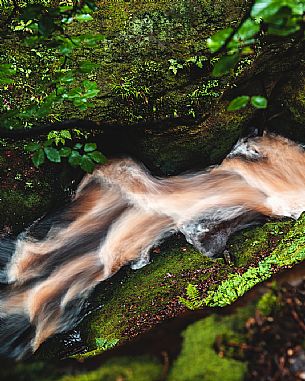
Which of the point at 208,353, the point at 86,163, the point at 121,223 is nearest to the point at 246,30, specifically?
the point at 208,353

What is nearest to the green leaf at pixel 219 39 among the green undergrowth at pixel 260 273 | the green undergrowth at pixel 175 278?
the green undergrowth at pixel 260 273

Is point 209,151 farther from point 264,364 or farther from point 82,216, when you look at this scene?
point 264,364

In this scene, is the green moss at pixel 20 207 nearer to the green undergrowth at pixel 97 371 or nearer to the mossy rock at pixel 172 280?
the mossy rock at pixel 172 280

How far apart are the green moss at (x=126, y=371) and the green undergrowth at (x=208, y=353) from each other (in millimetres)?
67

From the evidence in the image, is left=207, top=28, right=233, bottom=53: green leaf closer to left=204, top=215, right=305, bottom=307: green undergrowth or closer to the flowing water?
left=204, top=215, right=305, bottom=307: green undergrowth

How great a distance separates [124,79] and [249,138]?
7.88 feet

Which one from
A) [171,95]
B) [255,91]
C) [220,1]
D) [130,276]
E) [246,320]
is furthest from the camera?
[220,1]

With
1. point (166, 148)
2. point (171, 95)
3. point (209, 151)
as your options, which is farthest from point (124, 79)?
point (209, 151)

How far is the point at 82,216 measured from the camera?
6.77 metres

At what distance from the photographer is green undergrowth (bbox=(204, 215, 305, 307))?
15.0 feet

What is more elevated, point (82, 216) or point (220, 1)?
point (220, 1)

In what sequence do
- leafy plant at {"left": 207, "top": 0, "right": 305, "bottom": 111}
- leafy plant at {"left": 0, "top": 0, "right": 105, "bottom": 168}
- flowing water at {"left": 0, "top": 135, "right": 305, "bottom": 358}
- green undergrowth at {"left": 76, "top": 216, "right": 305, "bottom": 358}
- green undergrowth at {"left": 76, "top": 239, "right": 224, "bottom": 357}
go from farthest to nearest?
1. flowing water at {"left": 0, "top": 135, "right": 305, "bottom": 358}
2. green undergrowth at {"left": 76, "top": 239, "right": 224, "bottom": 357}
3. green undergrowth at {"left": 76, "top": 216, "right": 305, "bottom": 358}
4. leafy plant at {"left": 0, "top": 0, "right": 105, "bottom": 168}
5. leafy plant at {"left": 207, "top": 0, "right": 305, "bottom": 111}

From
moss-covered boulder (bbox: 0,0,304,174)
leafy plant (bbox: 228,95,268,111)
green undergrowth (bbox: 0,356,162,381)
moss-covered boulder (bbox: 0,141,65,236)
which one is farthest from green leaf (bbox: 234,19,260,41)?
moss-covered boulder (bbox: 0,141,65,236)

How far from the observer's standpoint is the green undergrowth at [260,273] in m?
4.57
